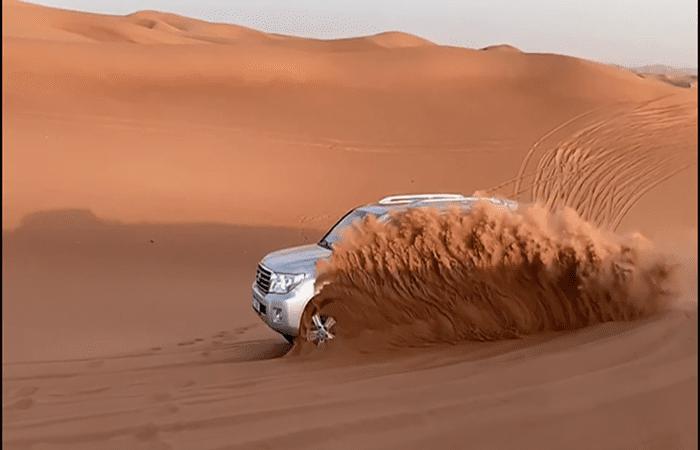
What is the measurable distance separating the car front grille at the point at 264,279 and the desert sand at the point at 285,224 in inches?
31.7

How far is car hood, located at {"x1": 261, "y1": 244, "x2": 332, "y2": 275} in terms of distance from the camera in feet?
23.6

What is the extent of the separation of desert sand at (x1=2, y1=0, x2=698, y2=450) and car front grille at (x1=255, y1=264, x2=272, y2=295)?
2.64 feet

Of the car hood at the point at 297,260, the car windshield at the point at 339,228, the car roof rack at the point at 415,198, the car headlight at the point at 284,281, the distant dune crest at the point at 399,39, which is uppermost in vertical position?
the distant dune crest at the point at 399,39

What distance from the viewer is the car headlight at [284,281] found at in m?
7.10

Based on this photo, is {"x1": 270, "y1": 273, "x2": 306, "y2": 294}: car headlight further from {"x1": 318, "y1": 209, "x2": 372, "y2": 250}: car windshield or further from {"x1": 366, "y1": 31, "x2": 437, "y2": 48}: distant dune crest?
{"x1": 366, "y1": 31, "x2": 437, "y2": 48}: distant dune crest

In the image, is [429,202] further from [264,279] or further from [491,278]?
[264,279]

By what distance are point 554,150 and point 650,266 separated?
1.83 meters

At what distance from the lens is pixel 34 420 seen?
407cm

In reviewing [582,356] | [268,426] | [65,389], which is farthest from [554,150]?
[65,389]

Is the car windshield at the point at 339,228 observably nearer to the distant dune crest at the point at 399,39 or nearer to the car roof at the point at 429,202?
the car roof at the point at 429,202

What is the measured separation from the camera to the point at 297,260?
24.1 feet

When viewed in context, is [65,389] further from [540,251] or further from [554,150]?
[554,150]

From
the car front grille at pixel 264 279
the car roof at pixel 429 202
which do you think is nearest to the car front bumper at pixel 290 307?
the car front grille at pixel 264 279

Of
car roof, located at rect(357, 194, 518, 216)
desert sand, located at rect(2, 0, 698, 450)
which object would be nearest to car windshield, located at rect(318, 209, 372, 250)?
car roof, located at rect(357, 194, 518, 216)
